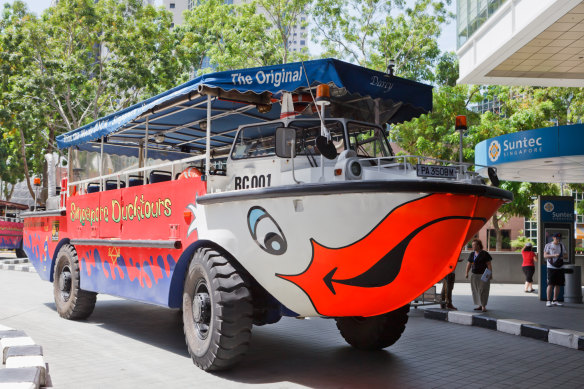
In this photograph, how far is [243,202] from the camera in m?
5.31

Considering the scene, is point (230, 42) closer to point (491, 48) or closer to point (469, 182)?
point (491, 48)

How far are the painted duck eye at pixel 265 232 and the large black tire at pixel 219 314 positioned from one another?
460mm

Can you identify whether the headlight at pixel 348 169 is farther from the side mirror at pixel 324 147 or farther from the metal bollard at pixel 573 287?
the metal bollard at pixel 573 287

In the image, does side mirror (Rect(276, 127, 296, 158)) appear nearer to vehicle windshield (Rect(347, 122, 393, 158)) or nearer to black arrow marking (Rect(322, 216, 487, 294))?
black arrow marking (Rect(322, 216, 487, 294))

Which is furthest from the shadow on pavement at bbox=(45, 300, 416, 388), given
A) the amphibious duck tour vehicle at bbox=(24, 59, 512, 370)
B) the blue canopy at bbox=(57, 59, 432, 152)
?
the blue canopy at bbox=(57, 59, 432, 152)

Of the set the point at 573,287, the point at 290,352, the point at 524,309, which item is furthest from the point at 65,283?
the point at 573,287

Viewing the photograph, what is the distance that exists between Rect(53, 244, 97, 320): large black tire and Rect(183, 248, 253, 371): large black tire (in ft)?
11.3

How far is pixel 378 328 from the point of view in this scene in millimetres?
6574

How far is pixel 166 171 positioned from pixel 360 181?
398 centimetres

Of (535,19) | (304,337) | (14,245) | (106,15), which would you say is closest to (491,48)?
(535,19)

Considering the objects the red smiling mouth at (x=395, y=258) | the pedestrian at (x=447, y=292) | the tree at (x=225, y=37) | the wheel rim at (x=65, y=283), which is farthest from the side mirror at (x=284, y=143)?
the tree at (x=225, y=37)

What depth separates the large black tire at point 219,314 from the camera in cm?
530

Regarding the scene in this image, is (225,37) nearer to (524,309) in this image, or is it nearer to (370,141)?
(524,309)

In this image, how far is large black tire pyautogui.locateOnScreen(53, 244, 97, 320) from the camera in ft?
28.1
